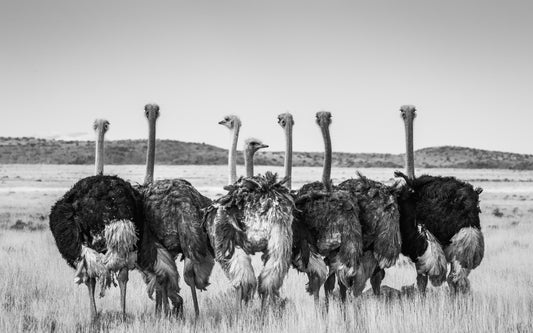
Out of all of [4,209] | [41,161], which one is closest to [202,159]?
[41,161]

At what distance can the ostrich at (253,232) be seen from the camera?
6.64m

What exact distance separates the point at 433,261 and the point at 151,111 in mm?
4143

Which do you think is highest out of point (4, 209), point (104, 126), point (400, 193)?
point (104, 126)

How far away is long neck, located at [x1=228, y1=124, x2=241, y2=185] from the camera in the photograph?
877 cm

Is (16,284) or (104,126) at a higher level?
(104,126)

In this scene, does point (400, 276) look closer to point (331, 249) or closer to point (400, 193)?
point (400, 193)

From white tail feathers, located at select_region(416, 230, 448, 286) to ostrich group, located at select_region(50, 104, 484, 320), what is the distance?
0.04 ft

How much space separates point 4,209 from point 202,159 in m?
81.4

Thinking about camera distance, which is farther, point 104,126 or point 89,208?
point 104,126

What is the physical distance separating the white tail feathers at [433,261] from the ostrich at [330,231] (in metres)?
0.98

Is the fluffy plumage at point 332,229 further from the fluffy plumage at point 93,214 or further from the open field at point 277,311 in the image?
the fluffy plumage at point 93,214

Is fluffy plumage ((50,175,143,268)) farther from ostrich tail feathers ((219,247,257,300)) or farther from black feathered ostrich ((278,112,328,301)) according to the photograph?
black feathered ostrich ((278,112,328,301))

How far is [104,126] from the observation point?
10.0 m

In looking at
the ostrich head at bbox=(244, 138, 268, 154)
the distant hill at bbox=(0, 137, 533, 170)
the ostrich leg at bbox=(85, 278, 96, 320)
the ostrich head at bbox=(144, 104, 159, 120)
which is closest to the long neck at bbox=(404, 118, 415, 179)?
the ostrich head at bbox=(244, 138, 268, 154)
